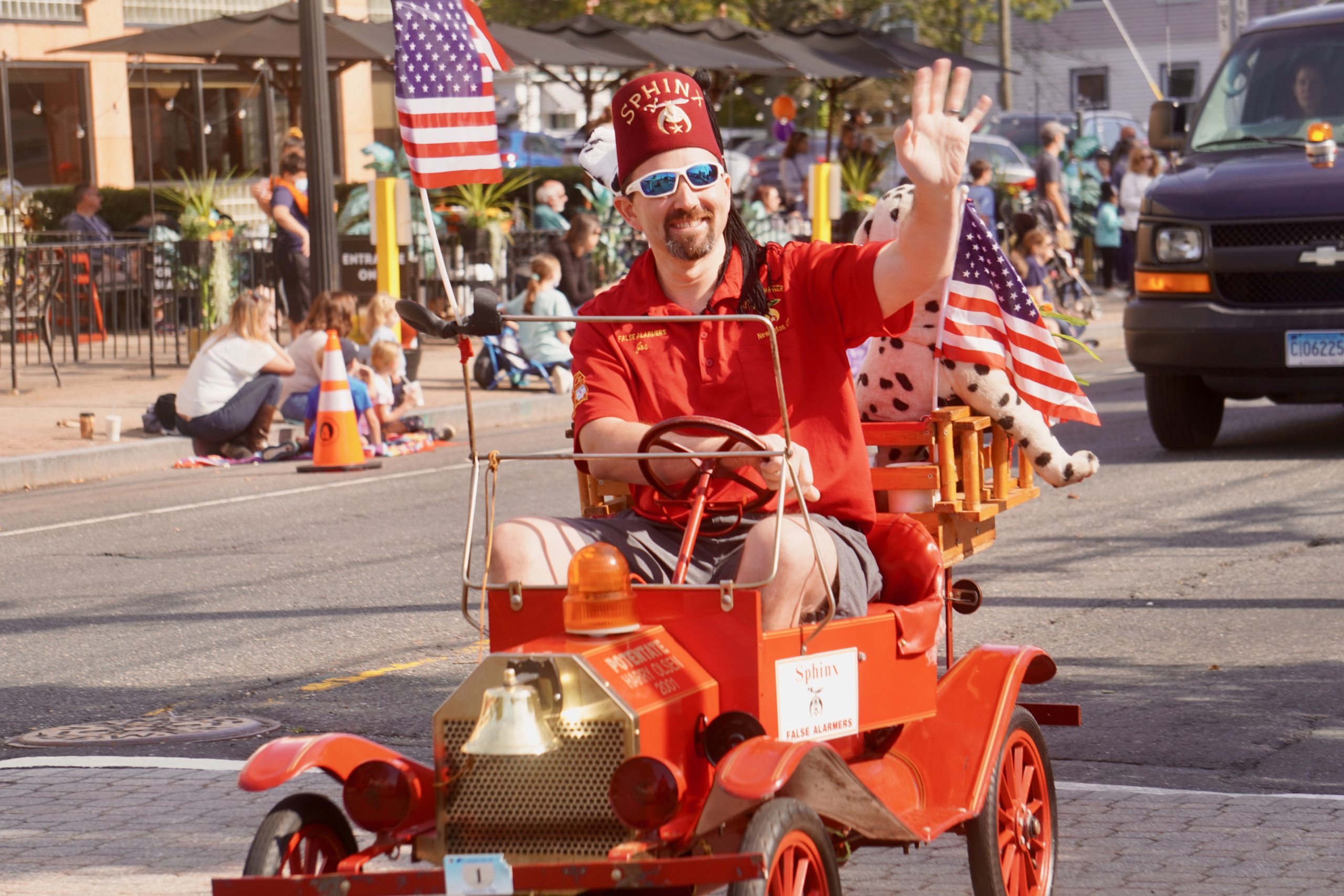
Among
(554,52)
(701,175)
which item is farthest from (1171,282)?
(554,52)

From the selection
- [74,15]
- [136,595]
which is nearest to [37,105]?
[74,15]

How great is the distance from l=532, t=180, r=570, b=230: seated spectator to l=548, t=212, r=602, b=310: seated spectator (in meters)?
2.79

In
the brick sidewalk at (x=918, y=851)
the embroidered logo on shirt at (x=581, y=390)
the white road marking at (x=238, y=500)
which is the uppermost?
the embroidered logo on shirt at (x=581, y=390)

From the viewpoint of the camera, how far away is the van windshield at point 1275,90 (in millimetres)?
12430

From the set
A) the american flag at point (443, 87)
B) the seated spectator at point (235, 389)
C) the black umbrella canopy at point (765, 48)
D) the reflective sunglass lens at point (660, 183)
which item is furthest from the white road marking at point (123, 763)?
the black umbrella canopy at point (765, 48)

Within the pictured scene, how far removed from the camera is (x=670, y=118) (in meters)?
4.58

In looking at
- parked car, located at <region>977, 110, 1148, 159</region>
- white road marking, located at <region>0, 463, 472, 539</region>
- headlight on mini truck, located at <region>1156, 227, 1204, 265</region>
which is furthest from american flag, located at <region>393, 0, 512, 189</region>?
parked car, located at <region>977, 110, 1148, 159</region>

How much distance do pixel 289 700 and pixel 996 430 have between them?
8.67 ft

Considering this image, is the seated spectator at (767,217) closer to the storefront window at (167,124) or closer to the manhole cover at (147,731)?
the storefront window at (167,124)

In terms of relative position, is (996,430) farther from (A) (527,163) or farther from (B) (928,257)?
(A) (527,163)

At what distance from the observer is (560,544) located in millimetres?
4301

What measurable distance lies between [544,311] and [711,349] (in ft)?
43.6

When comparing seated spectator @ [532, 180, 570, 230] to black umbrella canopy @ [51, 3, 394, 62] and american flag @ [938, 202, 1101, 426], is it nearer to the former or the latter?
black umbrella canopy @ [51, 3, 394, 62]

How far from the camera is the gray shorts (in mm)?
4348
